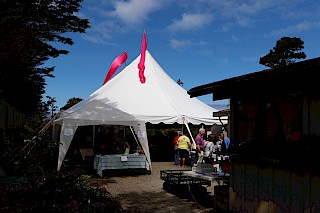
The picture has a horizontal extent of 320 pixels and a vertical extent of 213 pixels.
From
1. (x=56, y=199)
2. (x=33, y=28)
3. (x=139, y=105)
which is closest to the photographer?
(x=56, y=199)

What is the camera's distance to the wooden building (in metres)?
3.95

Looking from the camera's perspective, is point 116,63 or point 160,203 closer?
point 160,203

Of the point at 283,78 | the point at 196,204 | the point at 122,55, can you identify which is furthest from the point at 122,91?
the point at 283,78

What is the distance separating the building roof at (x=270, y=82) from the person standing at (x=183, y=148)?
912 cm

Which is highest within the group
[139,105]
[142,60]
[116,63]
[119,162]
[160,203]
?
[116,63]

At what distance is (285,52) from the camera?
38.8 metres

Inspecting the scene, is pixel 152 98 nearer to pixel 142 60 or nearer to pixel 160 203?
pixel 142 60

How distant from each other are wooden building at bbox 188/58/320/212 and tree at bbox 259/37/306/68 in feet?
115

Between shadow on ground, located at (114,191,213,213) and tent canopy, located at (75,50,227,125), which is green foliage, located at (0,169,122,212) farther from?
tent canopy, located at (75,50,227,125)

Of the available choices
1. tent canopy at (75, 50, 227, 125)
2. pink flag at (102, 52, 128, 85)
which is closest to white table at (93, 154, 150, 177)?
tent canopy at (75, 50, 227, 125)

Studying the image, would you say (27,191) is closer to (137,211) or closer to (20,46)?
(137,211)

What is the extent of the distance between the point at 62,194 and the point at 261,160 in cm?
392

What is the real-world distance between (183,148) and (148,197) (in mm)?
6104

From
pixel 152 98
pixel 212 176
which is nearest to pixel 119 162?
pixel 212 176
